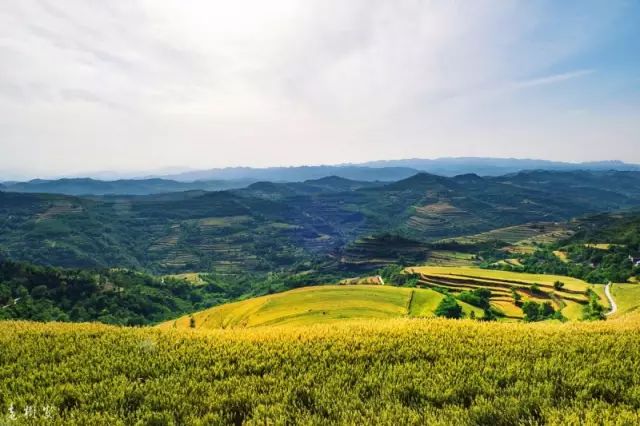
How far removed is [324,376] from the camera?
1119 cm

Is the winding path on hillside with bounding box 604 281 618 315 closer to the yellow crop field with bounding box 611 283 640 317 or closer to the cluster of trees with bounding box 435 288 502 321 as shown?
the yellow crop field with bounding box 611 283 640 317

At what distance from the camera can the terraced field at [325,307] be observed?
108 metres

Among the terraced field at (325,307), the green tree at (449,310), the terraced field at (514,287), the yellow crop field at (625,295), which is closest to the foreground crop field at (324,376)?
the green tree at (449,310)

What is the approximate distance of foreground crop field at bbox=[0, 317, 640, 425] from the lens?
30.3 ft

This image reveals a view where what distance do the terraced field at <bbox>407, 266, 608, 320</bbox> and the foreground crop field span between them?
99.6 m

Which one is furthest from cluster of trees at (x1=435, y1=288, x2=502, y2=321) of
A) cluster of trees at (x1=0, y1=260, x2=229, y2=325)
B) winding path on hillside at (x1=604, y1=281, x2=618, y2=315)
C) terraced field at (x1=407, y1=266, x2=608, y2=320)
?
cluster of trees at (x1=0, y1=260, x2=229, y2=325)

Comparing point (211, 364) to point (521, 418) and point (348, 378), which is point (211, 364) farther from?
point (521, 418)

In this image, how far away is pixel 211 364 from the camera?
1213cm

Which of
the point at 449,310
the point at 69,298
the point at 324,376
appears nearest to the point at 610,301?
the point at 449,310

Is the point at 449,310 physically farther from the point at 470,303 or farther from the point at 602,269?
the point at 602,269

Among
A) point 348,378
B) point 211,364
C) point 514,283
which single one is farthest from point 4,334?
point 514,283

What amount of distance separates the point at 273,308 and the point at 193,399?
116196 mm

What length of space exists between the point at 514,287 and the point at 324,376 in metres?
144

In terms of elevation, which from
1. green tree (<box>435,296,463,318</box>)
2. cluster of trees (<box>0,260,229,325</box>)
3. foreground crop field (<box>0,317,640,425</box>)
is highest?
foreground crop field (<box>0,317,640,425</box>)
